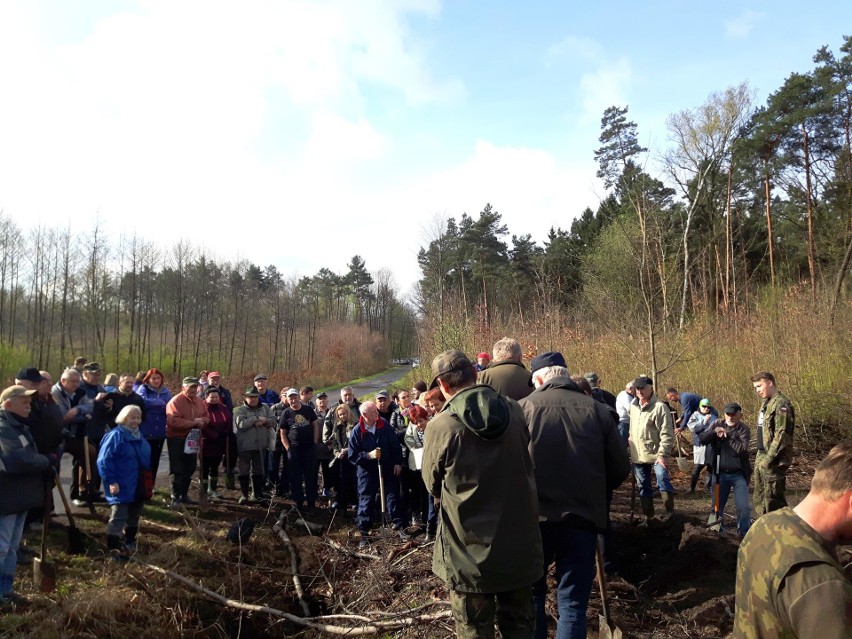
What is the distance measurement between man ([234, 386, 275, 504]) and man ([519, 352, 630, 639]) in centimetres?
642

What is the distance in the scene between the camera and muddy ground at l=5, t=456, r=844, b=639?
199 inches

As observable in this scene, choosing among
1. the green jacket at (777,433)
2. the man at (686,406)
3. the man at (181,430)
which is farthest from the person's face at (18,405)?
the man at (686,406)

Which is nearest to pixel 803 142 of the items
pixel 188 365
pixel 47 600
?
pixel 47 600

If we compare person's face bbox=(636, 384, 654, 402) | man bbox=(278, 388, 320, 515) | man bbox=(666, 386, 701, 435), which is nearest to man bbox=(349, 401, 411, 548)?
man bbox=(278, 388, 320, 515)

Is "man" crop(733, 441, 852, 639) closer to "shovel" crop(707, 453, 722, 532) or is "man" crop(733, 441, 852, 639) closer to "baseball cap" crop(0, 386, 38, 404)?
"baseball cap" crop(0, 386, 38, 404)

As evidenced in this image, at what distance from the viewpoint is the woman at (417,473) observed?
7.50 metres

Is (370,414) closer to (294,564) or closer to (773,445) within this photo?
(294,564)

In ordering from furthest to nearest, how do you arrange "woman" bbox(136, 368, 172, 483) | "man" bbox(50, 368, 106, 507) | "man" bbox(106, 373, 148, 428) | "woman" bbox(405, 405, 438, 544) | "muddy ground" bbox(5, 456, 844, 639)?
"woman" bbox(136, 368, 172, 483), "man" bbox(106, 373, 148, 428), "man" bbox(50, 368, 106, 507), "woman" bbox(405, 405, 438, 544), "muddy ground" bbox(5, 456, 844, 639)

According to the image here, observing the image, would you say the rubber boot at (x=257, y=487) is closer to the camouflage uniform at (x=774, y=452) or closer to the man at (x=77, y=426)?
the man at (x=77, y=426)

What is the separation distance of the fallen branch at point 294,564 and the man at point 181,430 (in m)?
1.64

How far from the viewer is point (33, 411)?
6.67 metres

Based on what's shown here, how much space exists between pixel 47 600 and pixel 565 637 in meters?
4.74

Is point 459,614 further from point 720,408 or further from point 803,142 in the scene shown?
point 803,142

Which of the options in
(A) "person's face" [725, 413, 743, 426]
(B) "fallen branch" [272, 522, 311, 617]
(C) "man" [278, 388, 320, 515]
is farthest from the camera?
(C) "man" [278, 388, 320, 515]
